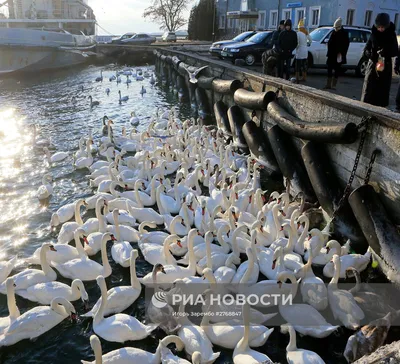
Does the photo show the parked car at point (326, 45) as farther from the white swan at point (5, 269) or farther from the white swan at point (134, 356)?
the white swan at point (134, 356)

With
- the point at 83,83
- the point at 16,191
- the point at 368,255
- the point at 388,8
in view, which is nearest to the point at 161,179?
the point at 16,191

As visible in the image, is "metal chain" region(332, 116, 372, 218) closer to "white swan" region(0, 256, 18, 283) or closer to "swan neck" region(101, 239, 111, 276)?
"swan neck" region(101, 239, 111, 276)

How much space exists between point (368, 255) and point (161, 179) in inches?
207

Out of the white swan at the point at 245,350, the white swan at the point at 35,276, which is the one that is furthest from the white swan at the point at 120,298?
the white swan at the point at 245,350

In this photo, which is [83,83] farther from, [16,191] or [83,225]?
[83,225]

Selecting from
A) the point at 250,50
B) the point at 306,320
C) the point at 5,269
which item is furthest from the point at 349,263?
the point at 250,50

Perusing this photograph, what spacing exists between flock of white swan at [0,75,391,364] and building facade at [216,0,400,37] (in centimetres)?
2604

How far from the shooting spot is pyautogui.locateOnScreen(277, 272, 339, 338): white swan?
5.36 m

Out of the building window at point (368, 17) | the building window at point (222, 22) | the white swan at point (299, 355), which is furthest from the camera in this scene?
the building window at point (222, 22)

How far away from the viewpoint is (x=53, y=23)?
157 ft

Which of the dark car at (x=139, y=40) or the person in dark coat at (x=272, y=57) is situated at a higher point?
the dark car at (x=139, y=40)

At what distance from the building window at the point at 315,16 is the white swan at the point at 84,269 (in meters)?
31.2

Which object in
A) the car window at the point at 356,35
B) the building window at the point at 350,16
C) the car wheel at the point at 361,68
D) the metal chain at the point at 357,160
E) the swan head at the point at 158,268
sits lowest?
the swan head at the point at 158,268

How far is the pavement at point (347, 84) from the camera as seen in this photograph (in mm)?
11831
